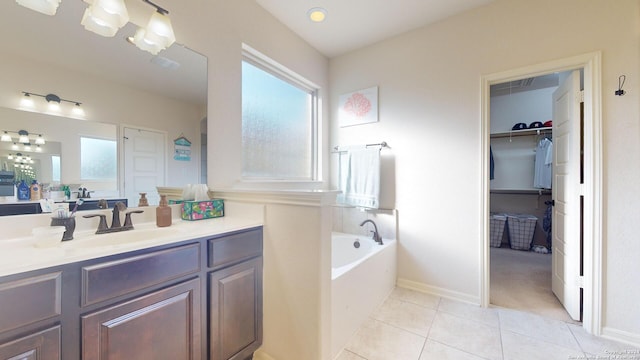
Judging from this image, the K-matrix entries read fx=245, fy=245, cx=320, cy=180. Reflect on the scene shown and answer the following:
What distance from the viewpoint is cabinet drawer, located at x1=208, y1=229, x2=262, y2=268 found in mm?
1260

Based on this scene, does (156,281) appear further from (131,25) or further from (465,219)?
(465,219)

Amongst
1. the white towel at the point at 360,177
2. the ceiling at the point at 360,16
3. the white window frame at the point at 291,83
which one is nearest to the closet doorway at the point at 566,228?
the ceiling at the point at 360,16

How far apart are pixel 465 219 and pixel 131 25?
283cm

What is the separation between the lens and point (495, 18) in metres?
2.10

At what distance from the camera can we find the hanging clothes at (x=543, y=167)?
363cm

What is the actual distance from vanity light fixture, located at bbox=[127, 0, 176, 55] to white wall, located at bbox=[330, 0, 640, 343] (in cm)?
195

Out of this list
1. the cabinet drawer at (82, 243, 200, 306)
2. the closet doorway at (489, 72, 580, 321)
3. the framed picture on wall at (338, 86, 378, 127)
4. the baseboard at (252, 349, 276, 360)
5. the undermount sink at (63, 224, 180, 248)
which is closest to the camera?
the cabinet drawer at (82, 243, 200, 306)

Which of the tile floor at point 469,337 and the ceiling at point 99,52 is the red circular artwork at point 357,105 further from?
the tile floor at point 469,337

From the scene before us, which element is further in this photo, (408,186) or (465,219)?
(408,186)

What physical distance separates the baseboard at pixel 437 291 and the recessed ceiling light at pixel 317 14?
2717 millimetres

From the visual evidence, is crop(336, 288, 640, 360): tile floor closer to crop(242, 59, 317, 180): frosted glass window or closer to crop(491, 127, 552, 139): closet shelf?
crop(242, 59, 317, 180): frosted glass window

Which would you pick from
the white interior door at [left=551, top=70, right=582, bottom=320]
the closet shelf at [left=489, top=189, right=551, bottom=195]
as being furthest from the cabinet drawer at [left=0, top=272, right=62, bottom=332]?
the closet shelf at [left=489, top=189, right=551, bottom=195]

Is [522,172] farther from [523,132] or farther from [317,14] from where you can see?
[317,14]

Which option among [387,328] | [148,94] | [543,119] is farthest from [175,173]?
[543,119]
